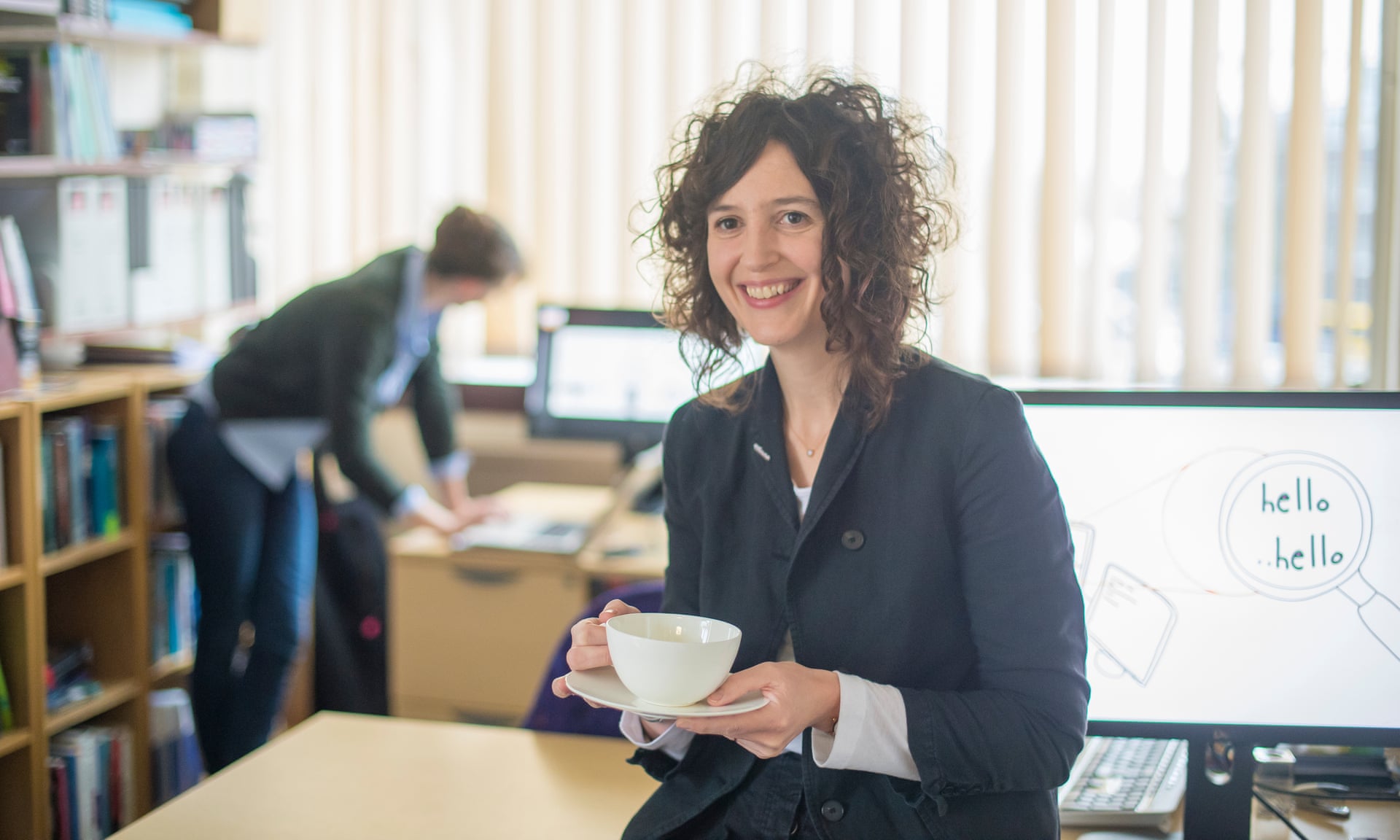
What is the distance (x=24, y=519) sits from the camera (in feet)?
7.48

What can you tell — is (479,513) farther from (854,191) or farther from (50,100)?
(854,191)

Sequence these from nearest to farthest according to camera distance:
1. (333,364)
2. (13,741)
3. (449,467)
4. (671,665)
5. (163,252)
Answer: (671,665) < (13,741) < (333,364) < (163,252) < (449,467)

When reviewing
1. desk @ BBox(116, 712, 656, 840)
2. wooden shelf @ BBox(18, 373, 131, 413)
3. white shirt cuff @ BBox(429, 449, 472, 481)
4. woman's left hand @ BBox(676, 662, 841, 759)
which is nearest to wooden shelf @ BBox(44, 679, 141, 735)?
Answer: wooden shelf @ BBox(18, 373, 131, 413)

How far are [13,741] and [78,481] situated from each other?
547 millimetres

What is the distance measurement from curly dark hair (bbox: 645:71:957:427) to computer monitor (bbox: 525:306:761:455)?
5.51 ft

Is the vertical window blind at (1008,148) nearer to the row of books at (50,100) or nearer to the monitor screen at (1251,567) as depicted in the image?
the row of books at (50,100)

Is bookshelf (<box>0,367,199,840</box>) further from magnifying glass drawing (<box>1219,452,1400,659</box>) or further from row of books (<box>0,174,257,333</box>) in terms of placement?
magnifying glass drawing (<box>1219,452,1400,659</box>)

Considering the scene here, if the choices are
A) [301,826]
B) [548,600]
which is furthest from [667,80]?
[301,826]

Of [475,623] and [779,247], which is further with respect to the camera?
[475,623]

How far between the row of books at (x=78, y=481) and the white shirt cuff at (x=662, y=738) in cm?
173

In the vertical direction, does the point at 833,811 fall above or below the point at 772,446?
below

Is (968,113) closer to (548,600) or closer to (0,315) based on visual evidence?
(548,600)

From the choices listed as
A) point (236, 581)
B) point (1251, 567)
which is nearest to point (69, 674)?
point (236, 581)

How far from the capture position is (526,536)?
8.71ft
